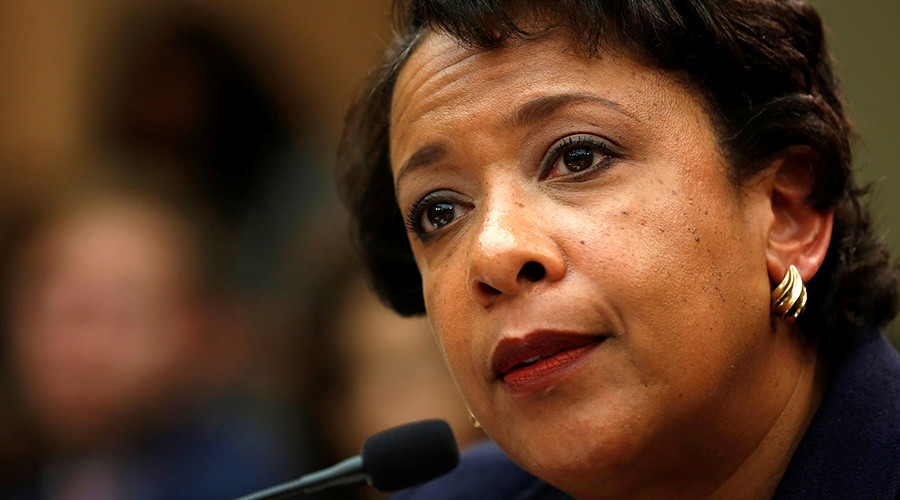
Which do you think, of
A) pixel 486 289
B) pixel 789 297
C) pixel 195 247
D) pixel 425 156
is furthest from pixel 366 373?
pixel 789 297

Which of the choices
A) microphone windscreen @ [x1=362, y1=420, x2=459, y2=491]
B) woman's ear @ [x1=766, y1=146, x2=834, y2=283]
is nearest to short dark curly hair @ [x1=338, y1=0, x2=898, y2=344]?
woman's ear @ [x1=766, y1=146, x2=834, y2=283]

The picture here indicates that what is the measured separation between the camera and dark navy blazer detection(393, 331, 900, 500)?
1.35m

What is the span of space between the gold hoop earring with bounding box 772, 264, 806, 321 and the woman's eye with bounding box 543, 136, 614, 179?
1.24 ft

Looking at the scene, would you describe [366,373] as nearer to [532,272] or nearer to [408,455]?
[408,455]

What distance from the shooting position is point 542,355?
1312 mm

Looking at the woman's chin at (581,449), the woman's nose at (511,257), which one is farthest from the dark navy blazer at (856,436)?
the woman's nose at (511,257)

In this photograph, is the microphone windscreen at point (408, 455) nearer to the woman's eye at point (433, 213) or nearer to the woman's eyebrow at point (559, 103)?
the woman's eye at point (433, 213)

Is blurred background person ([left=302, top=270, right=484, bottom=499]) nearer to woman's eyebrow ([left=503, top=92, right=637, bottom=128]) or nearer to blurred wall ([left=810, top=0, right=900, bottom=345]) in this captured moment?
blurred wall ([left=810, top=0, right=900, bottom=345])

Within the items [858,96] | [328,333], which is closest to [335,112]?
[328,333]

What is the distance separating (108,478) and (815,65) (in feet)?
7.63

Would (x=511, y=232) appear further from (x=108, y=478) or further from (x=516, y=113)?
(x=108, y=478)

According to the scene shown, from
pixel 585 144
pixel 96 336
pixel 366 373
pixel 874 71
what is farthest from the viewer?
pixel 366 373

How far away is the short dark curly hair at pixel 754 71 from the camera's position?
4.64 feet

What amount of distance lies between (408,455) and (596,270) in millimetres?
602
